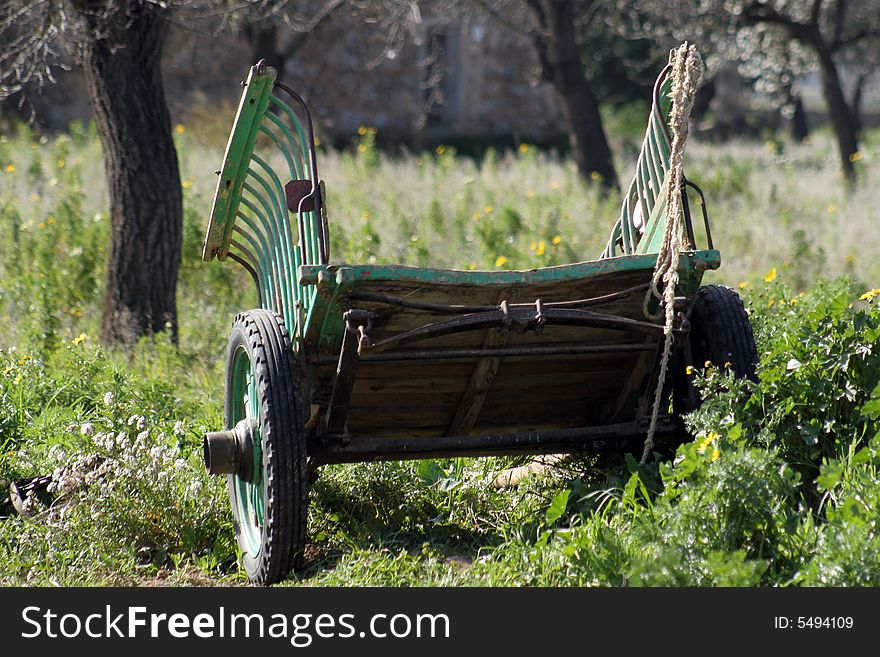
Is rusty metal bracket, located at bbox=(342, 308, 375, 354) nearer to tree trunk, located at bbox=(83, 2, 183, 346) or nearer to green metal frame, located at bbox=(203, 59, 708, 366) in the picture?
green metal frame, located at bbox=(203, 59, 708, 366)

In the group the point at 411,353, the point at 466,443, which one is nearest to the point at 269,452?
the point at 411,353

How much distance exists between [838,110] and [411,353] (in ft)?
43.8

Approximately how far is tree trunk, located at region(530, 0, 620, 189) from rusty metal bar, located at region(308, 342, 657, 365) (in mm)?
8580

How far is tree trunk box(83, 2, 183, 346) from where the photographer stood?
627cm

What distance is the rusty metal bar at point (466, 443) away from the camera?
11.6 ft

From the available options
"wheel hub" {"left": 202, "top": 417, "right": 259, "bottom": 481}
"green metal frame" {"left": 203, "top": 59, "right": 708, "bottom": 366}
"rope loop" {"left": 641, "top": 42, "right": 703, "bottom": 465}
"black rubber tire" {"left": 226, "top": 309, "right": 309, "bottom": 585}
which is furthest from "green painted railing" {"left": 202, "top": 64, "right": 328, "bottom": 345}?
"rope loop" {"left": 641, "top": 42, "right": 703, "bottom": 465}

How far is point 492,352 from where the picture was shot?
3.47 meters

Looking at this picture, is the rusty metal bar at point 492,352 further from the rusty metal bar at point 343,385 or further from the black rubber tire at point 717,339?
the black rubber tire at point 717,339

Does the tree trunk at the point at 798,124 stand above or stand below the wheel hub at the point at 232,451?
above

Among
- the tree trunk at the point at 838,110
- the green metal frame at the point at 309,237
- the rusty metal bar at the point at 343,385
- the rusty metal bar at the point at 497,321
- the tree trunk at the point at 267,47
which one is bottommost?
the rusty metal bar at the point at 343,385

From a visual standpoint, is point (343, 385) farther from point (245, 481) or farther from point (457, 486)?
point (457, 486)

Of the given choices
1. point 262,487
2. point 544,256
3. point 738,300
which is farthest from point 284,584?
point 544,256

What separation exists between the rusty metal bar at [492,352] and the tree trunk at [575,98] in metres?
8.58

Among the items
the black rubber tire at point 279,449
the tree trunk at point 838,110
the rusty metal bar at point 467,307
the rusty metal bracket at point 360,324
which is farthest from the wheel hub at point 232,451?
the tree trunk at point 838,110
